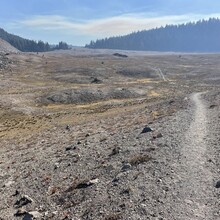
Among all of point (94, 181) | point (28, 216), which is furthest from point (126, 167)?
point (28, 216)

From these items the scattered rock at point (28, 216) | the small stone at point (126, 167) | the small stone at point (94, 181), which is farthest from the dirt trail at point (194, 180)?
the scattered rock at point (28, 216)

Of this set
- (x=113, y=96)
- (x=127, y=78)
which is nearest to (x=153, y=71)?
(x=127, y=78)

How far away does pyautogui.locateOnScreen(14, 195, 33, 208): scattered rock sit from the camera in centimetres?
2308

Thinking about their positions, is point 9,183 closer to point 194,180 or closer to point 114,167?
point 114,167

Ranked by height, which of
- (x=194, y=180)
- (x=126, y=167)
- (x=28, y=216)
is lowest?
(x=28, y=216)

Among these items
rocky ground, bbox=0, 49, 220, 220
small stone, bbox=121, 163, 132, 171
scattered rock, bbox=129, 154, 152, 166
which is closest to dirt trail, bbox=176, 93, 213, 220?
rocky ground, bbox=0, 49, 220, 220

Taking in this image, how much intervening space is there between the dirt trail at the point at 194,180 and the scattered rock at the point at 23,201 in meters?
8.79

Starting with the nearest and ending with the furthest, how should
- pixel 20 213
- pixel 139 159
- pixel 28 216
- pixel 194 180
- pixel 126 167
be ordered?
pixel 28 216 < pixel 194 180 < pixel 20 213 < pixel 126 167 < pixel 139 159

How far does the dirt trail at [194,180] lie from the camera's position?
17922mm

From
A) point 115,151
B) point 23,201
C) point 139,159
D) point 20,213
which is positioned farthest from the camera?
point 115,151

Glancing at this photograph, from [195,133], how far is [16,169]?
1454 centimetres

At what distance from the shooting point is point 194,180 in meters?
21.4

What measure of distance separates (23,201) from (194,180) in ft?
32.3

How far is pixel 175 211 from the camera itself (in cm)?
1811
